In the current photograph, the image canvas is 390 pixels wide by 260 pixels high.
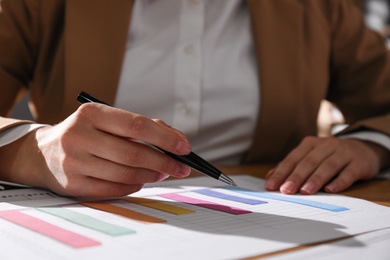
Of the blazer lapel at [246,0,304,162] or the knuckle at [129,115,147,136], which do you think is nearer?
the knuckle at [129,115,147,136]

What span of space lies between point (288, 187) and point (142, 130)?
0.23 m

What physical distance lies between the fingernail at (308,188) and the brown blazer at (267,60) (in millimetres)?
280

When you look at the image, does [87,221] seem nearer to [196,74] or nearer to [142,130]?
[142,130]

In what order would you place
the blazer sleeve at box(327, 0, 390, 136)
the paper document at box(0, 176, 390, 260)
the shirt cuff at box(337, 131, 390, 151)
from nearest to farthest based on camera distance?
the paper document at box(0, 176, 390, 260), the shirt cuff at box(337, 131, 390, 151), the blazer sleeve at box(327, 0, 390, 136)

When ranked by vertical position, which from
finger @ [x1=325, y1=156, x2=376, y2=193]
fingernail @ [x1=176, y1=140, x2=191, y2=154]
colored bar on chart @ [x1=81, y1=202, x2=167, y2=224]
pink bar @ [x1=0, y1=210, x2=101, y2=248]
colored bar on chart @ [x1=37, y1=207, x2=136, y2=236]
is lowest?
pink bar @ [x1=0, y1=210, x2=101, y2=248]

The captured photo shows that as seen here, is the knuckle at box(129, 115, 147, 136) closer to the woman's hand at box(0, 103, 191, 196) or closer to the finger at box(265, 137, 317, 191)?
the woman's hand at box(0, 103, 191, 196)

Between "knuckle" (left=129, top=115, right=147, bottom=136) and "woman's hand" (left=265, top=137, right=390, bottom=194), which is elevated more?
"woman's hand" (left=265, top=137, right=390, bottom=194)

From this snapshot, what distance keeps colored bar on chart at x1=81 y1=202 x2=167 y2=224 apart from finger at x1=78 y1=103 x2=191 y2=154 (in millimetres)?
69

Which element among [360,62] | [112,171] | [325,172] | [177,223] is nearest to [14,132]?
[112,171]

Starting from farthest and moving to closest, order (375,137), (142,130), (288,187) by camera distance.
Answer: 1. (375,137)
2. (288,187)
3. (142,130)

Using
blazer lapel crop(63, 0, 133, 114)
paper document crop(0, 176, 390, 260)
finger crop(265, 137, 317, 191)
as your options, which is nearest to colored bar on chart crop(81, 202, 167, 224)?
paper document crop(0, 176, 390, 260)

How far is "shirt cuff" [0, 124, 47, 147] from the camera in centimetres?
62

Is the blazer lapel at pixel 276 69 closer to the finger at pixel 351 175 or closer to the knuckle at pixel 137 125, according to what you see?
the finger at pixel 351 175

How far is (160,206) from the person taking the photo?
513 millimetres
